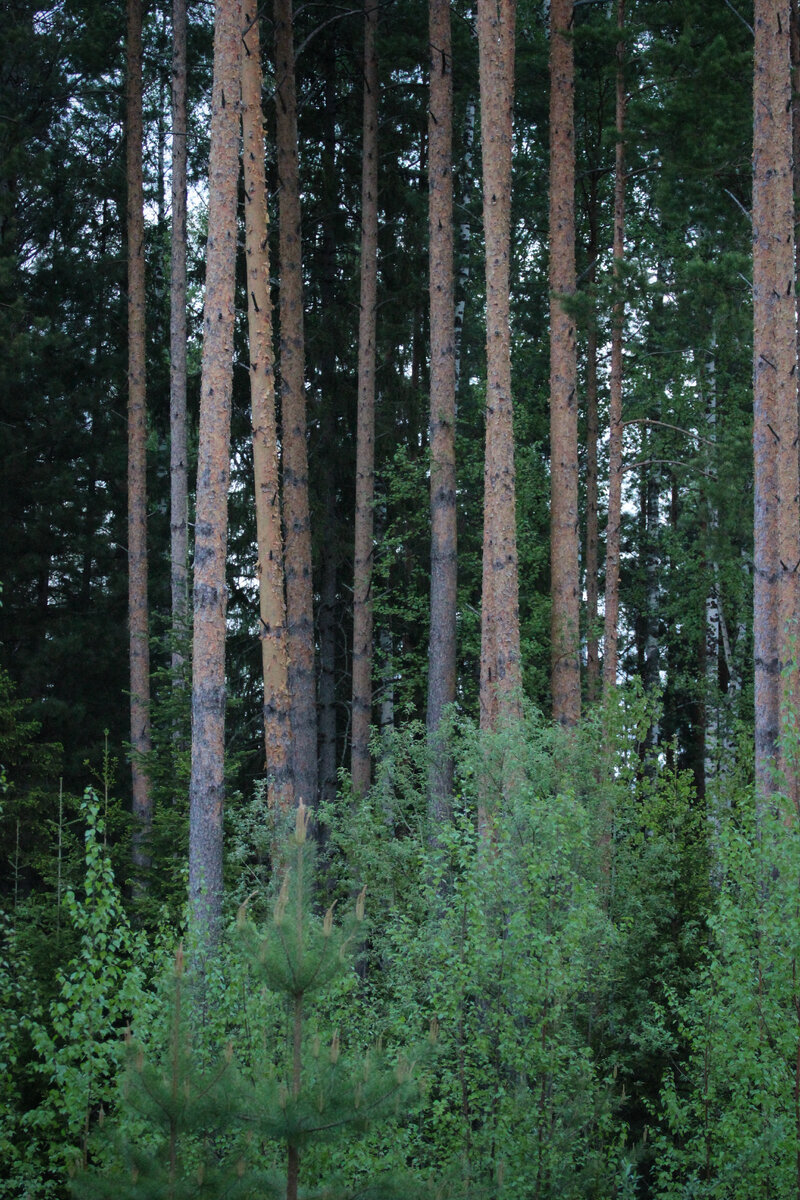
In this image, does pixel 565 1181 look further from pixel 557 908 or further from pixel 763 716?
pixel 763 716

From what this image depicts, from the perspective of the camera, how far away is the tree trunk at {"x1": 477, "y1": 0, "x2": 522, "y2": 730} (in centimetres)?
1134

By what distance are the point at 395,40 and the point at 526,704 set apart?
10272mm

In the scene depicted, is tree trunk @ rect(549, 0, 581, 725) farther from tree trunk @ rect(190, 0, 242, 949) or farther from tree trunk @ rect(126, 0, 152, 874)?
tree trunk @ rect(126, 0, 152, 874)

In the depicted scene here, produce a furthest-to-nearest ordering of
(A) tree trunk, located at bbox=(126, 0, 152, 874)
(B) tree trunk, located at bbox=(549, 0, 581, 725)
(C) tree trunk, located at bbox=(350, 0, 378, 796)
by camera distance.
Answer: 1. (C) tree trunk, located at bbox=(350, 0, 378, 796)
2. (A) tree trunk, located at bbox=(126, 0, 152, 874)
3. (B) tree trunk, located at bbox=(549, 0, 581, 725)

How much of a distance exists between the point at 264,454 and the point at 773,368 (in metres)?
5.04

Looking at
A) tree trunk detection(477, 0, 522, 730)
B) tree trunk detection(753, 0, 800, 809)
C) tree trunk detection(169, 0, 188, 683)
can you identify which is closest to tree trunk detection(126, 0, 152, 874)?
tree trunk detection(169, 0, 188, 683)

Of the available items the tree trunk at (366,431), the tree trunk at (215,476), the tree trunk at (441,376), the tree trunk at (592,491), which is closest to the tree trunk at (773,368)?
the tree trunk at (441,376)

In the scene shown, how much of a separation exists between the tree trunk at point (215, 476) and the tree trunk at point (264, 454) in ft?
3.56

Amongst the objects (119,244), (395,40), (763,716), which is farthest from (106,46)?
(763,716)

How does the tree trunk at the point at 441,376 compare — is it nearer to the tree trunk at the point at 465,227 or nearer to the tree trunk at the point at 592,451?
the tree trunk at the point at 465,227

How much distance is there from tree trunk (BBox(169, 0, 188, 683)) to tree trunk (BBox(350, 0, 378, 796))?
2607mm

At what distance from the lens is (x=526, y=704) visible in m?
10.7

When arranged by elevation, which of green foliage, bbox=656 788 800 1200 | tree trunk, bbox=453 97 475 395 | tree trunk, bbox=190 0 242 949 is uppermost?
tree trunk, bbox=453 97 475 395

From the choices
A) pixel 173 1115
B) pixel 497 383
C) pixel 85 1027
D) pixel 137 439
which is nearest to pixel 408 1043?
pixel 85 1027
